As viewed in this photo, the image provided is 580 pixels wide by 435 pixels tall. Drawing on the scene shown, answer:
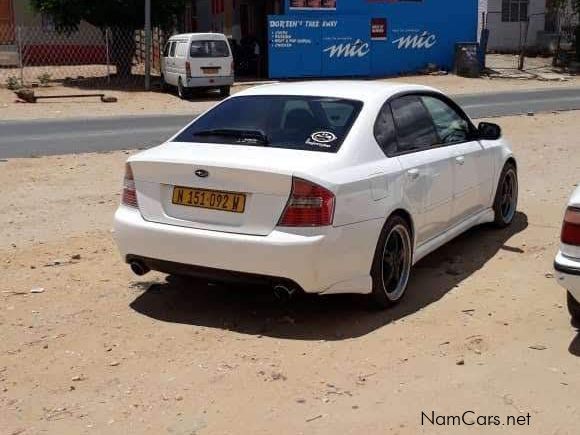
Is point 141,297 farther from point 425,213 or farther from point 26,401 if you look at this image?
point 425,213

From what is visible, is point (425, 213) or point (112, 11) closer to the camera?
point (425, 213)

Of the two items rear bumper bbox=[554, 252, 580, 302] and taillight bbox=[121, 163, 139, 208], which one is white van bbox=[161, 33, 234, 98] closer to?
taillight bbox=[121, 163, 139, 208]

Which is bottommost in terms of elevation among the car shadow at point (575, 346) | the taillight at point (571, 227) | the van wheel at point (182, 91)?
the van wheel at point (182, 91)

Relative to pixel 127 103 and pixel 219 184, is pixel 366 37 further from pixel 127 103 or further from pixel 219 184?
pixel 219 184

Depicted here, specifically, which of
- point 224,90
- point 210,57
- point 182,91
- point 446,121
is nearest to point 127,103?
point 182,91

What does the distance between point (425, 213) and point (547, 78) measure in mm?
29828

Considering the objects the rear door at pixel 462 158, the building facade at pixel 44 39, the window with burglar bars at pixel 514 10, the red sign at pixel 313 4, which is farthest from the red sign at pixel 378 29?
the rear door at pixel 462 158

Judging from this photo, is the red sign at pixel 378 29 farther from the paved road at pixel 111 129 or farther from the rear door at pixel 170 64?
the rear door at pixel 170 64

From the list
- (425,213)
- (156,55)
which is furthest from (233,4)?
(425,213)

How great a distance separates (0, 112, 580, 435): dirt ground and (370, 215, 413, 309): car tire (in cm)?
→ 14

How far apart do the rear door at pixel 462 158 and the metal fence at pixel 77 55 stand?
2310 centimetres

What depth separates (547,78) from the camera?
3338cm

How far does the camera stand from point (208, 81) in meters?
24.1

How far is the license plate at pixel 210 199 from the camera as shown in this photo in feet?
16.1
